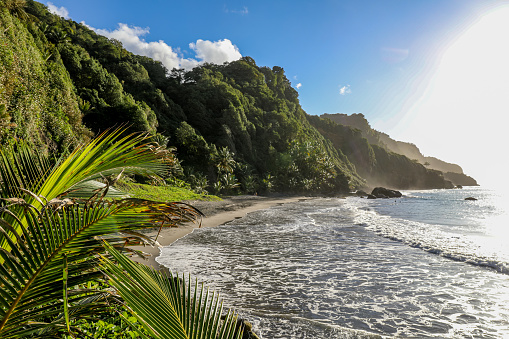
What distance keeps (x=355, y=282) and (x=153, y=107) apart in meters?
44.7

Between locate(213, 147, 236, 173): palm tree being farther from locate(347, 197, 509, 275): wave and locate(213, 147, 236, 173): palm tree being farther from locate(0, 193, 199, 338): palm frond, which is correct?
locate(0, 193, 199, 338): palm frond

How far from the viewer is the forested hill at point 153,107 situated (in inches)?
694

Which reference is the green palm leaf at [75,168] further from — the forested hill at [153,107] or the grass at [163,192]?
the grass at [163,192]

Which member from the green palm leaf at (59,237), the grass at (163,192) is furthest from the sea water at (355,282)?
the grass at (163,192)

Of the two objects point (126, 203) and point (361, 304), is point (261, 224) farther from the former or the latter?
point (126, 203)

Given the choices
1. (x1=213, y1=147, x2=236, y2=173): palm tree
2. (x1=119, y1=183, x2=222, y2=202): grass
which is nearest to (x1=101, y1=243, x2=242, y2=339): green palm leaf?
(x1=119, y1=183, x2=222, y2=202): grass

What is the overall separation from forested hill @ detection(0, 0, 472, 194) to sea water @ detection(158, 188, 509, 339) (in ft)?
18.8

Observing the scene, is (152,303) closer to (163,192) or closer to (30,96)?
(30,96)

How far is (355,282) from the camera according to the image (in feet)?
22.6

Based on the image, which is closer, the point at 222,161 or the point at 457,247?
the point at 457,247

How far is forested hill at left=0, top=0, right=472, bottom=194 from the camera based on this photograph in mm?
17625

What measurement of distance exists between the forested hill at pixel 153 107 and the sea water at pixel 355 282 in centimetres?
572

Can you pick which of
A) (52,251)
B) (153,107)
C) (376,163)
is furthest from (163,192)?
(376,163)

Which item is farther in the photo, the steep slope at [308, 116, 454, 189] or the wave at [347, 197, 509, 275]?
the steep slope at [308, 116, 454, 189]
